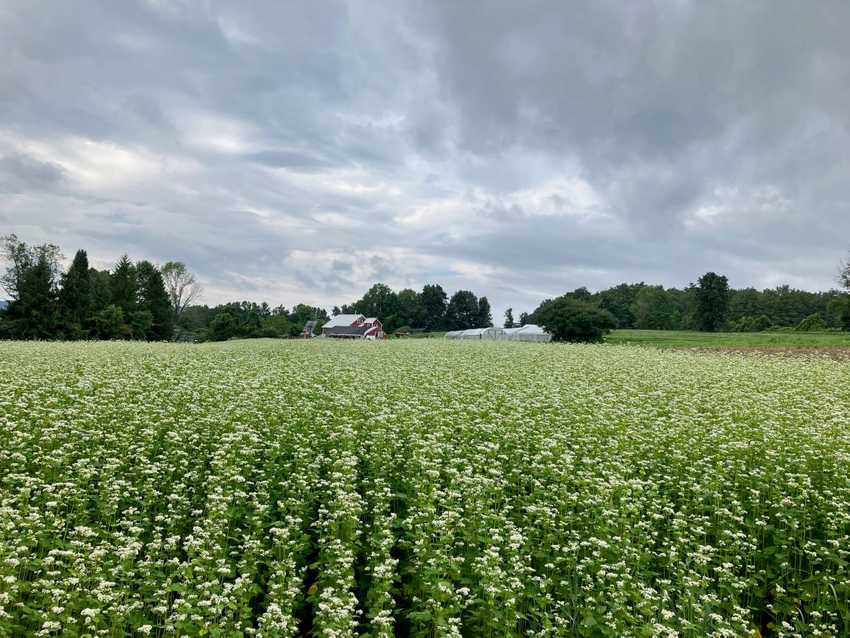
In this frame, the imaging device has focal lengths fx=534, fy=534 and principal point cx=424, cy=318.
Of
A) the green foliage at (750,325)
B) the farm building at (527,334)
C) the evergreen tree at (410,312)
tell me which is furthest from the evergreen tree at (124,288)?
the green foliage at (750,325)

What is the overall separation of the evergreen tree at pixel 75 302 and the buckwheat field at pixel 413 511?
55917 millimetres

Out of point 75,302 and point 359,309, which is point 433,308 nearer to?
point 359,309

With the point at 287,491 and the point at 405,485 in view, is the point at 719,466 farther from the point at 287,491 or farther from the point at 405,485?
the point at 287,491

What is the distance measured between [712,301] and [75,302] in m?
106

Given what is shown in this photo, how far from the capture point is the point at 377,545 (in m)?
6.33

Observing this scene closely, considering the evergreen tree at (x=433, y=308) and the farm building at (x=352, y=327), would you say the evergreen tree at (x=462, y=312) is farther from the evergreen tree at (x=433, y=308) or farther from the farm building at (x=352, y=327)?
the farm building at (x=352, y=327)

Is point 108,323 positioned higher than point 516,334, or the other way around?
point 516,334

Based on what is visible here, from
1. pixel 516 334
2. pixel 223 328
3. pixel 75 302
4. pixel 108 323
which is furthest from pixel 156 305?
pixel 516 334

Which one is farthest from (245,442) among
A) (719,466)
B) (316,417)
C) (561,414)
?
(719,466)

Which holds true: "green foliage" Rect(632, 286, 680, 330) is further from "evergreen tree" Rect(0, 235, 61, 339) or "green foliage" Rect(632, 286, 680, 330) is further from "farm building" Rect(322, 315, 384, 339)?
"evergreen tree" Rect(0, 235, 61, 339)

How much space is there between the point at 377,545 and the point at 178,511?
3.06 meters

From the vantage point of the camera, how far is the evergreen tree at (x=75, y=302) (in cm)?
6266

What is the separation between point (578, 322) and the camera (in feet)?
207

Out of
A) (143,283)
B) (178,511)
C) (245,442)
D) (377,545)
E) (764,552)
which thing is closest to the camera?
(377,545)
